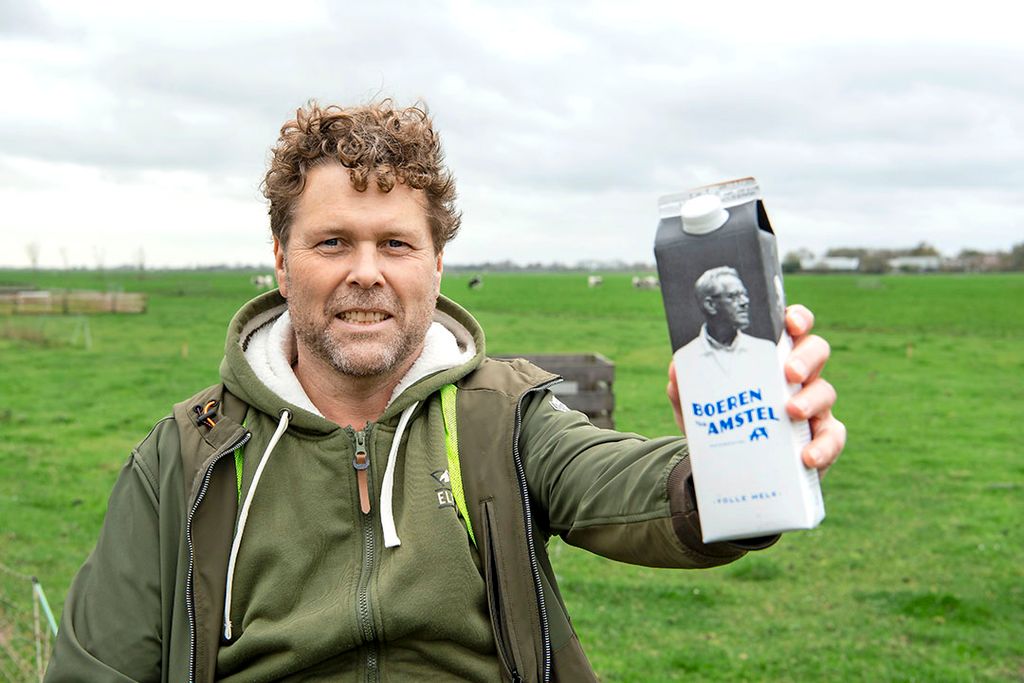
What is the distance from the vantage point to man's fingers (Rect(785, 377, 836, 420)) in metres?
1.86

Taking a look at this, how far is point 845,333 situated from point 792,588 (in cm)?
2792

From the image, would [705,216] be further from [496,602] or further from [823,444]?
[496,602]

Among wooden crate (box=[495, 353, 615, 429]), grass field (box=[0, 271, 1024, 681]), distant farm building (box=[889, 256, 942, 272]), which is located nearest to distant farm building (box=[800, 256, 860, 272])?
distant farm building (box=[889, 256, 942, 272])

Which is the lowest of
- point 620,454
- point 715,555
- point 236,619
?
point 236,619

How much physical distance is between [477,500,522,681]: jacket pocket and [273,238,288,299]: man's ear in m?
1.07

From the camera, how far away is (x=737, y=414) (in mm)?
1910

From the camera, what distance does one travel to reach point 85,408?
18219mm

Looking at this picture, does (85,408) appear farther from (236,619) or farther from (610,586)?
(236,619)

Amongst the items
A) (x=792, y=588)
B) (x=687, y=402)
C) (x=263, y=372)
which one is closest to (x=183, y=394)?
(x=792, y=588)

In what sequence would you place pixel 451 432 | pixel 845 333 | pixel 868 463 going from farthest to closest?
pixel 845 333 → pixel 868 463 → pixel 451 432

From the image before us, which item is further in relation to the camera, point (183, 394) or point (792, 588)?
point (183, 394)

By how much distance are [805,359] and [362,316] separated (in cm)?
149

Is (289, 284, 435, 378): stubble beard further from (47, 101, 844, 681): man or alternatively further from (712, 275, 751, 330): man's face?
(712, 275, 751, 330): man's face

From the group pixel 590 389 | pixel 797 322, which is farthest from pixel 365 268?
pixel 590 389
